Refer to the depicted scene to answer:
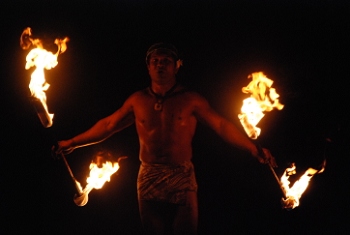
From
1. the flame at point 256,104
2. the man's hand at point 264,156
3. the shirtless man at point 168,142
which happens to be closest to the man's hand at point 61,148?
the shirtless man at point 168,142

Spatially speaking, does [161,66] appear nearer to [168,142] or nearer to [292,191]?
[168,142]

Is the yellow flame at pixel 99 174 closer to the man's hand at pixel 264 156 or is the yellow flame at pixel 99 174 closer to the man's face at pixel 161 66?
the man's face at pixel 161 66

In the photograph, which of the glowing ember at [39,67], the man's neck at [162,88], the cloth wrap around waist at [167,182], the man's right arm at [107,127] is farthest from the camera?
the man's right arm at [107,127]

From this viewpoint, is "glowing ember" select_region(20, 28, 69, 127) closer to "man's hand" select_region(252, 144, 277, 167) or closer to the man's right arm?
the man's right arm

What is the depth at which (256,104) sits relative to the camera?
19.0 feet

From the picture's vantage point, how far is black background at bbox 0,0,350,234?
665 centimetres

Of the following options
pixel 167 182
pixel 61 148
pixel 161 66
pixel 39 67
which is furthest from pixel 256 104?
pixel 39 67

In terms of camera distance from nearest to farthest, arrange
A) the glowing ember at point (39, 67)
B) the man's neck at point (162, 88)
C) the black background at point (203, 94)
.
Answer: the glowing ember at point (39, 67)
the man's neck at point (162, 88)
the black background at point (203, 94)

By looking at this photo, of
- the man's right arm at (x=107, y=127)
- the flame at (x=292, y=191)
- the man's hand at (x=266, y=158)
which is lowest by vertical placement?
the flame at (x=292, y=191)

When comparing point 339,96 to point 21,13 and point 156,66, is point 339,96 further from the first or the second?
point 21,13

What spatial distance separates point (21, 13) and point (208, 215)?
3.78 m

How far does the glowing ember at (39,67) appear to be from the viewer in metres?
5.59

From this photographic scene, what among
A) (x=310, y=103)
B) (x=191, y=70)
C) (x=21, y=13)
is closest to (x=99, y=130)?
(x=191, y=70)

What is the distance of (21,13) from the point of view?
686cm
